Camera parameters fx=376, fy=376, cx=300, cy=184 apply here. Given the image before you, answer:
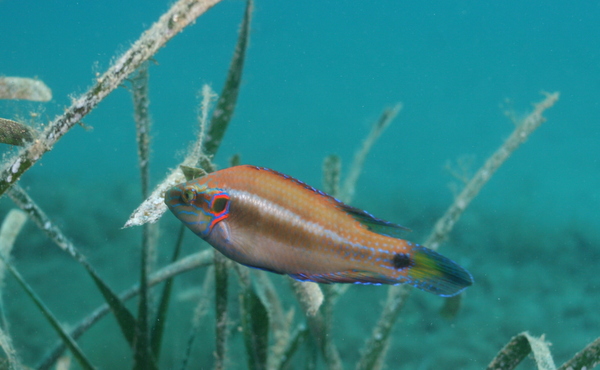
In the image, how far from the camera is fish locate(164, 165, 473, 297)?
1.50 meters

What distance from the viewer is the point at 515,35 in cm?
7419

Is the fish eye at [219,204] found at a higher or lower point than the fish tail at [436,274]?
higher

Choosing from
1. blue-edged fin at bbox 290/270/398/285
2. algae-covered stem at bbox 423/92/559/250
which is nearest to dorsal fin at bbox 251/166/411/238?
blue-edged fin at bbox 290/270/398/285

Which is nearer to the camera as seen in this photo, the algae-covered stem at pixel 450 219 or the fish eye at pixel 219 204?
the fish eye at pixel 219 204

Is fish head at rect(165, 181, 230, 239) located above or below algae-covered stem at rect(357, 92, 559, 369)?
below

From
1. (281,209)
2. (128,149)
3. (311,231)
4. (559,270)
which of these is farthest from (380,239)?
(128,149)

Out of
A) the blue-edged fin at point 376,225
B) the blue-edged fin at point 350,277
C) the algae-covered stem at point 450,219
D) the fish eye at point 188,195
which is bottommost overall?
the blue-edged fin at point 350,277

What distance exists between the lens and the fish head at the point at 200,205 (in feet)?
5.12

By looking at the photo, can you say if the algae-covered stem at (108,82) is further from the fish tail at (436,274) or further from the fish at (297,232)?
the fish tail at (436,274)

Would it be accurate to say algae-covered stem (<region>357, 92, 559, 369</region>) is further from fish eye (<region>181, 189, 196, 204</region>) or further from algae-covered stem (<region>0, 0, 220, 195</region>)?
algae-covered stem (<region>0, 0, 220, 195</region>)

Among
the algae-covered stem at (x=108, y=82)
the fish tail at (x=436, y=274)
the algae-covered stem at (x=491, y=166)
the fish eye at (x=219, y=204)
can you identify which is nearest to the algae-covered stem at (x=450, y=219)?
the algae-covered stem at (x=491, y=166)

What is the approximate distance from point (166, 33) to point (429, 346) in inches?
254

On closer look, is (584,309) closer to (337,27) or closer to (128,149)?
(128,149)

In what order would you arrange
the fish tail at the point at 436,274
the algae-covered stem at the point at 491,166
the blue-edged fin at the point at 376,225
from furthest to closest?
the algae-covered stem at the point at 491,166 → the blue-edged fin at the point at 376,225 → the fish tail at the point at 436,274
